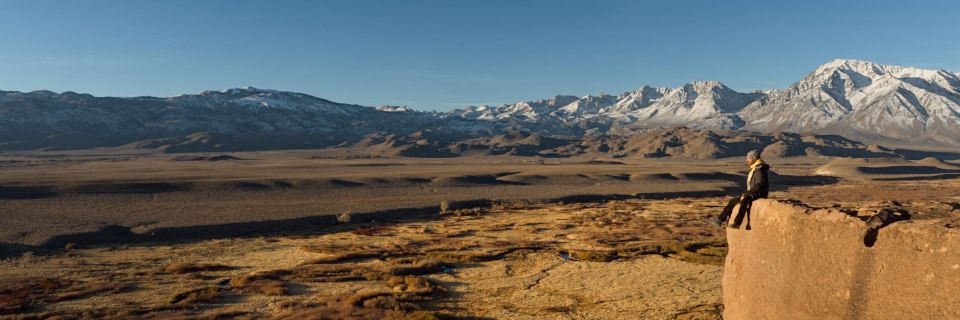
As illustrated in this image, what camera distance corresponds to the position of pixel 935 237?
813 cm

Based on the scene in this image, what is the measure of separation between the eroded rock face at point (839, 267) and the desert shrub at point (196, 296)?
16440mm

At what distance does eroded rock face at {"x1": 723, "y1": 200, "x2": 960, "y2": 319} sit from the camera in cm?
809

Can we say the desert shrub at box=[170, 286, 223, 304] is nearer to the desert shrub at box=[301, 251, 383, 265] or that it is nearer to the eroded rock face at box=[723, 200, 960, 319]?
the desert shrub at box=[301, 251, 383, 265]

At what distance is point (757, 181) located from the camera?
1147 centimetres

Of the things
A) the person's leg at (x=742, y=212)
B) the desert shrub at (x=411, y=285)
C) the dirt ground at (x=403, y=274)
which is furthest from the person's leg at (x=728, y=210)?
the desert shrub at (x=411, y=285)

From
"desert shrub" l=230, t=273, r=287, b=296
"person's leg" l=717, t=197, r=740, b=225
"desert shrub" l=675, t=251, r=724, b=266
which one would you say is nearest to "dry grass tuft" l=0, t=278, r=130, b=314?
"desert shrub" l=230, t=273, r=287, b=296

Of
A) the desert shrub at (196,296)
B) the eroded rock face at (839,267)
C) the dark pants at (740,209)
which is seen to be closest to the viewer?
the eroded rock face at (839,267)

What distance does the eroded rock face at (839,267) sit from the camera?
26.6 feet

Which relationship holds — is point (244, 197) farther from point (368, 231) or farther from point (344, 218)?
point (368, 231)

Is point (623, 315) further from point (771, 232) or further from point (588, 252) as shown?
point (588, 252)

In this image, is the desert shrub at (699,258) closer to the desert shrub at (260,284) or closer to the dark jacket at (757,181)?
the dark jacket at (757,181)

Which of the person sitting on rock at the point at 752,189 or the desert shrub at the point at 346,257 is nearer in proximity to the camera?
the person sitting on rock at the point at 752,189

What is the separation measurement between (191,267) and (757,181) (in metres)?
23.5

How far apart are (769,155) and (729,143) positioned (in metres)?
14.6
